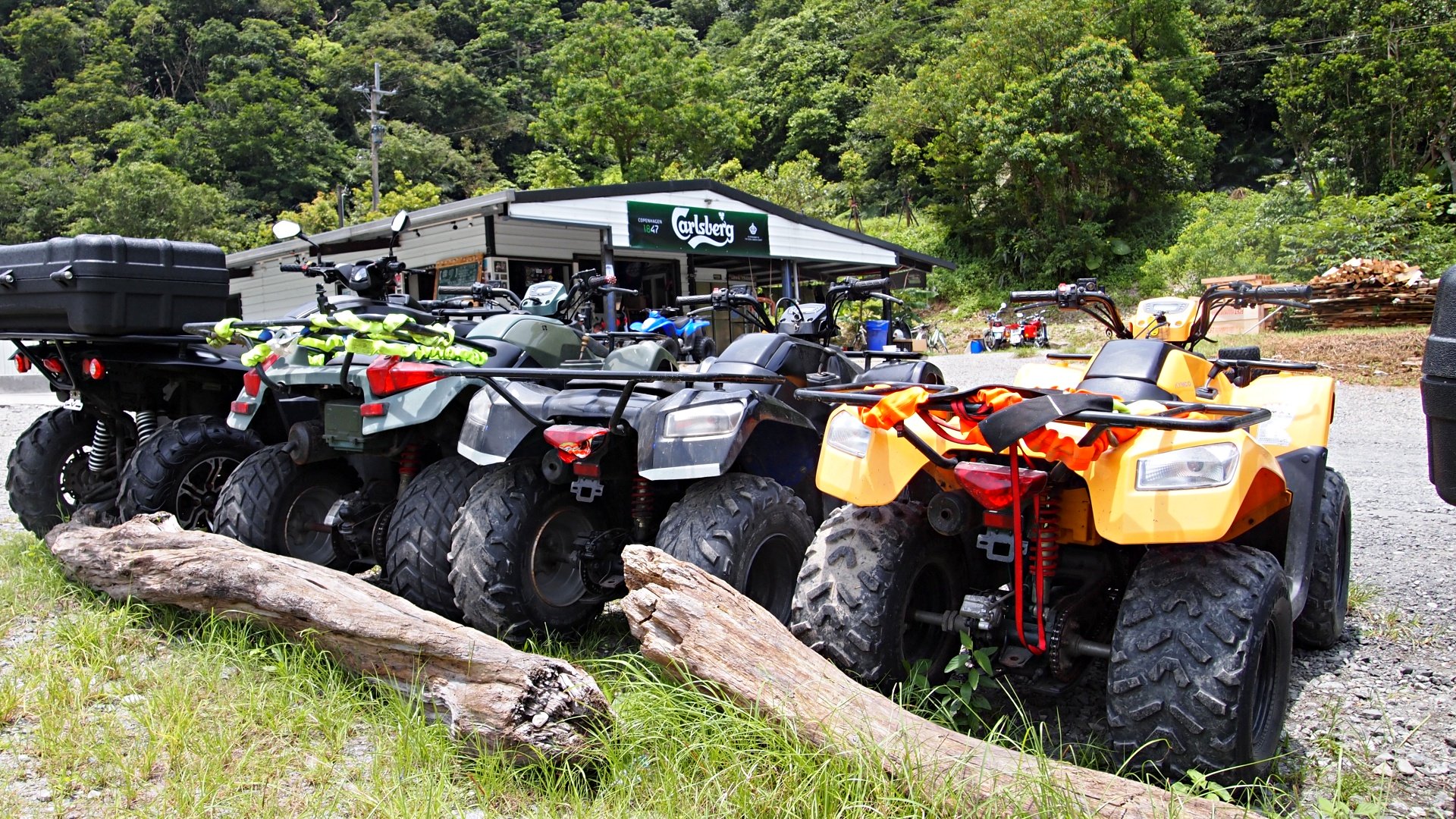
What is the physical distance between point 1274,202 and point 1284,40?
16519 mm

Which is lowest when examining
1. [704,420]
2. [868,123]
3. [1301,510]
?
[1301,510]

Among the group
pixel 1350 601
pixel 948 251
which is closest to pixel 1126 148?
pixel 948 251

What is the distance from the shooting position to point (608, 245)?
17.8m

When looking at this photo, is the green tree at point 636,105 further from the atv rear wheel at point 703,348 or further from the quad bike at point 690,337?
the atv rear wheel at point 703,348

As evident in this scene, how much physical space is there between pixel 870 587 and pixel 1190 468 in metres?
0.99

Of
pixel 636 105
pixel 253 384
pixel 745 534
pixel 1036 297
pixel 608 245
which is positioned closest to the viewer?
pixel 745 534

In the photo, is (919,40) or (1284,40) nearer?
(1284,40)

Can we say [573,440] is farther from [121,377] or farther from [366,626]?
[121,377]

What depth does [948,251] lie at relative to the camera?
38312 mm

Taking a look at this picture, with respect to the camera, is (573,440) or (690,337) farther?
(690,337)

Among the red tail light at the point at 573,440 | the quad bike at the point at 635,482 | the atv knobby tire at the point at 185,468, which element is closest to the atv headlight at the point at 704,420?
the quad bike at the point at 635,482

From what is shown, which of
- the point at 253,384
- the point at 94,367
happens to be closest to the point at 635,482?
the point at 253,384

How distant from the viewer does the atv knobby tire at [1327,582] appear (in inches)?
156

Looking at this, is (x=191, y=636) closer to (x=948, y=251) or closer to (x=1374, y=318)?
(x=1374, y=318)
